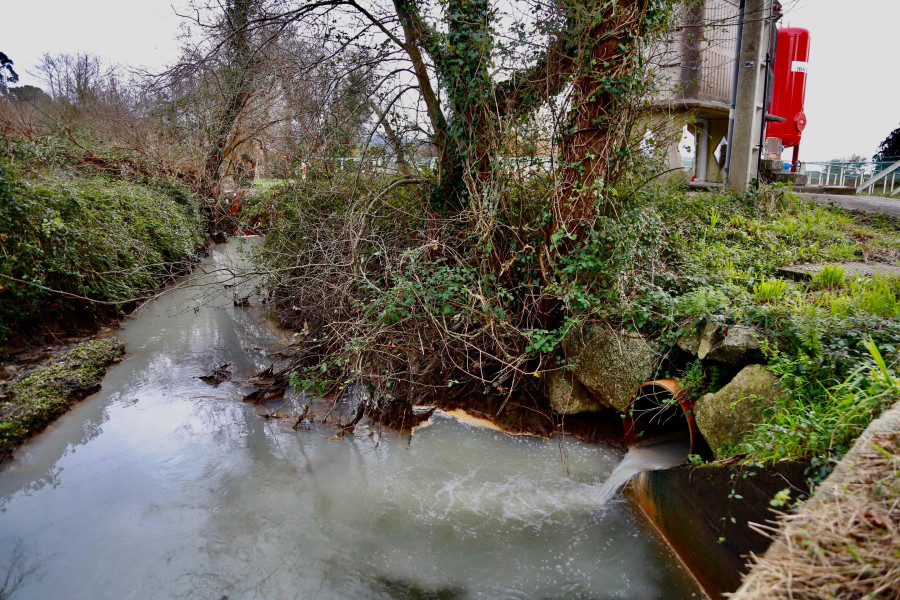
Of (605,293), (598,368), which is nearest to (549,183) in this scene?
(605,293)

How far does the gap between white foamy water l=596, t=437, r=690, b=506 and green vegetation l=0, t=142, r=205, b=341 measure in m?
5.45

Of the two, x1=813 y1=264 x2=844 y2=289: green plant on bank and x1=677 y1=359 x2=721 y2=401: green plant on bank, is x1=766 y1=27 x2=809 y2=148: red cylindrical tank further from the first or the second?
x1=677 y1=359 x2=721 y2=401: green plant on bank

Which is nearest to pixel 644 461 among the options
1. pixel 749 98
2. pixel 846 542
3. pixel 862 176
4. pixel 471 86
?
pixel 846 542

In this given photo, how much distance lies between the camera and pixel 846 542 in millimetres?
2121

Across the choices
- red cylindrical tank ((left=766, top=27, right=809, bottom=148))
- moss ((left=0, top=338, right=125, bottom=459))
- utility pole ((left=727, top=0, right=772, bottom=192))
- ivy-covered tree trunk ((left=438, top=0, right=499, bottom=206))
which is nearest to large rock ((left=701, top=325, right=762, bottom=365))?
ivy-covered tree trunk ((left=438, top=0, right=499, bottom=206))

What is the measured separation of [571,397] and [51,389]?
5997mm

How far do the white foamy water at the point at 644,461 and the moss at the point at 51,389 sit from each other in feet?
19.2

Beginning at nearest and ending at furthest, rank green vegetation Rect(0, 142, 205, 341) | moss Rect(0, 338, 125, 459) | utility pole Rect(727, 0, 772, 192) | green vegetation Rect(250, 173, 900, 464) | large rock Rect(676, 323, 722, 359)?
green vegetation Rect(250, 173, 900, 464), large rock Rect(676, 323, 722, 359), moss Rect(0, 338, 125, 459), green vegetation Rect(0, 142, 205, 341), utility pole Rect(727, 0, 772, 192)

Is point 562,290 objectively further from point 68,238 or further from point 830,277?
point 68,238

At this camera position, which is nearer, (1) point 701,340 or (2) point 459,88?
(1) point 701,340

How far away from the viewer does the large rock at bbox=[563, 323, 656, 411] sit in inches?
205

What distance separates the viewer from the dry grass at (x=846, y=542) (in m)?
1.99

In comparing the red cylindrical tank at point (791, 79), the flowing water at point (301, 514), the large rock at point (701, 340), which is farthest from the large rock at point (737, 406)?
the red cylindrical tank at point (791, 79)

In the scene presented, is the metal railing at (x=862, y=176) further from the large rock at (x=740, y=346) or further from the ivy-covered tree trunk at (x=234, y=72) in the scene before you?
the ivy-covered tree trunk at (x=234, y=72)
